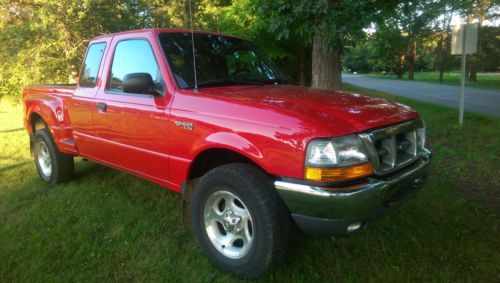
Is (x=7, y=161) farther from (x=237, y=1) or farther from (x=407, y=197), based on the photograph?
(x=407, y=197)

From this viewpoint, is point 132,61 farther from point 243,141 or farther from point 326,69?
point 326,69

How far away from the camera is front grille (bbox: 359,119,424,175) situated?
2701mm

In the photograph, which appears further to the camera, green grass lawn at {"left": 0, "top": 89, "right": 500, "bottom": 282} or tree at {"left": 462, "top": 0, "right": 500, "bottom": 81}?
tree at {"left": 462, "top": 0, "right": 500, "bottom": 81}

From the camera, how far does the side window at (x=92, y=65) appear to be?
15.0 ft

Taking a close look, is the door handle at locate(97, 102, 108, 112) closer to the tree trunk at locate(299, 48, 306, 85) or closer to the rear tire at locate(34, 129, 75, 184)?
the rear tire at locate(34, 129, 75, 184)

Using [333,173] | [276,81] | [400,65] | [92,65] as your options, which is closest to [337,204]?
[333,173]

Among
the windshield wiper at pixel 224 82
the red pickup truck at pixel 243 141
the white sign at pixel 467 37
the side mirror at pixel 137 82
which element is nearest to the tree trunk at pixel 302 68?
the white sign at pixel 467 37

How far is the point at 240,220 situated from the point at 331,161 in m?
0.89

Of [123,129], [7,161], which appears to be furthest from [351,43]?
[7,161]

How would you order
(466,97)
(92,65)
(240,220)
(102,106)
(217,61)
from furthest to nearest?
(466,97) < (92,65) < (102,106) < (217,61) < (240,220)

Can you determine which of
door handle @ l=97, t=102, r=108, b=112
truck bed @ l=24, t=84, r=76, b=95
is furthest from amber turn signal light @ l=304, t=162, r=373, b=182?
truck bed @ l=24, t=84, r=76, b=95

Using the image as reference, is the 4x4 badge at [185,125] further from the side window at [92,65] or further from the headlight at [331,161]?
the side window at [92,65]

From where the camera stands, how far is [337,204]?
2.57 metres

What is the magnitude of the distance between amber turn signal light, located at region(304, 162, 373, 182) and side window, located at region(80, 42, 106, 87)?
116 inches
